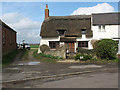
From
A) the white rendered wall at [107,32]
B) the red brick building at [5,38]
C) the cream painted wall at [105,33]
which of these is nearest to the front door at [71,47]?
the cream painted wall at [105,33]

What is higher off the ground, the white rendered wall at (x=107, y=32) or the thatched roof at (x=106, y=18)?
the thatched roof at (x=106, y=18)

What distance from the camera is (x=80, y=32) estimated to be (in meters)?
27.1

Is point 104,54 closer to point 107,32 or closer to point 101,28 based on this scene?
point 107,32

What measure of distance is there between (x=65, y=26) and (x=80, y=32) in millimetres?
3168

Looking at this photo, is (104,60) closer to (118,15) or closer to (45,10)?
(118,15)

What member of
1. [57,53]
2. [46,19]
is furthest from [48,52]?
[46,19]

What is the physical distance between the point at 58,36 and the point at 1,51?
1082 centimetres

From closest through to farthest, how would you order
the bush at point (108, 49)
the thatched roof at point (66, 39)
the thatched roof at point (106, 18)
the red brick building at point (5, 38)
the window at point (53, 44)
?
the bush at point (108, 49) < the red brick building at point (5, 38) < the thatched roof at point (66, 39) < the thatched roof at point (106, 18) < the window at point (53, 44)

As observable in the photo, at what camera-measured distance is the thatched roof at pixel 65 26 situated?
89.9 ft

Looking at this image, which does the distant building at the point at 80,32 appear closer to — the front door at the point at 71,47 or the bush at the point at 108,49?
the front door at the point at 71,47

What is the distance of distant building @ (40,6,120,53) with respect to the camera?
88.4 feet

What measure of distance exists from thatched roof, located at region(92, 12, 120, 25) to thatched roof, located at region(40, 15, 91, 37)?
4.37ft

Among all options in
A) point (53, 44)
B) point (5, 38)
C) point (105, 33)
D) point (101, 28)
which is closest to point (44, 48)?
point (53, 44)

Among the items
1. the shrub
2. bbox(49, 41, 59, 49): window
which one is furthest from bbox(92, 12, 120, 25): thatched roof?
bbox(49, 41, 59, 49): window
